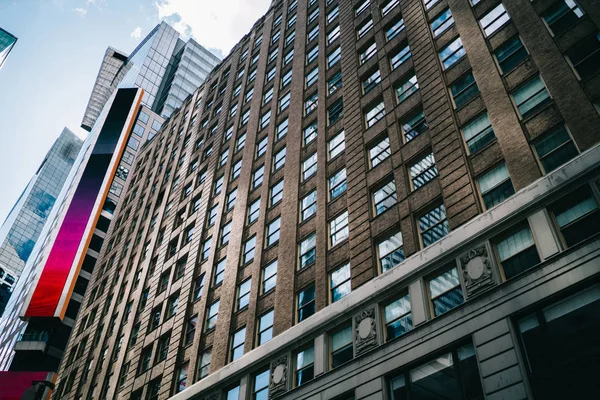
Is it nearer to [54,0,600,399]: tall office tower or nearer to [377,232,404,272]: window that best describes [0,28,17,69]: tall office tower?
[54,0,600,399]: tall office tower

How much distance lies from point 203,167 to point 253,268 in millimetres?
18443

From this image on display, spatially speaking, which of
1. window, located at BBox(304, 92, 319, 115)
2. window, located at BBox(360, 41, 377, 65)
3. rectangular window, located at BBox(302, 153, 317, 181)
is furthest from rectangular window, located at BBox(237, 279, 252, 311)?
window, located at BBox(360, 41, 377, 65)

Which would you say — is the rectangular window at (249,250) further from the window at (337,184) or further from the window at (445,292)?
the window at (445,292)

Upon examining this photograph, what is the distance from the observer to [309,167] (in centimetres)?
3216

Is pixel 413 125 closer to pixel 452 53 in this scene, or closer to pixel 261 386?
pixel 452 53

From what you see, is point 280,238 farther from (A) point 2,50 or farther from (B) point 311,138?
(A) point 2,50

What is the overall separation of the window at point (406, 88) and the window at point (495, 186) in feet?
27.4

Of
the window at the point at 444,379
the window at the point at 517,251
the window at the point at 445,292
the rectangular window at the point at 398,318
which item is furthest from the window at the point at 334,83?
the window at the point at 444,379

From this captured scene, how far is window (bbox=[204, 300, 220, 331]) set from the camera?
102 ft

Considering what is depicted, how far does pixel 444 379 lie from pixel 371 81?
63.7 ft

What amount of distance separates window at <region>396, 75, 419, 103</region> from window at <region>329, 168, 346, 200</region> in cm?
478

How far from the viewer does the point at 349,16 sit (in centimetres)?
3862

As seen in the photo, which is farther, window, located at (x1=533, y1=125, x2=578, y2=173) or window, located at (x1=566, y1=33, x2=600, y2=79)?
window, located at (x1=566, y1=33, x2=600, y2=79)

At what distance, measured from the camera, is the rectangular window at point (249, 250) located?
3206 cm
